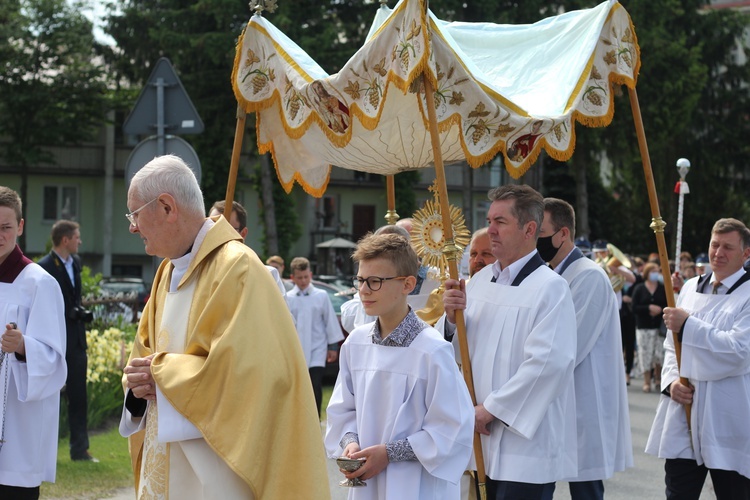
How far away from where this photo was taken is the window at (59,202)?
43.3 m

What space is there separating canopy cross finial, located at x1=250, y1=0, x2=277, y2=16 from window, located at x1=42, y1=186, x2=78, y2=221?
126 ft

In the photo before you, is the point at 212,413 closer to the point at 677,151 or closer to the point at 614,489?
the point at 614,489

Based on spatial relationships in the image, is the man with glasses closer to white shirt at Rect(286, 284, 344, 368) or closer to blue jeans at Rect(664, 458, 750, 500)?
blue jeans at Rect(664, 458, 750, 500)

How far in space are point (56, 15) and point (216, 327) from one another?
35.4m

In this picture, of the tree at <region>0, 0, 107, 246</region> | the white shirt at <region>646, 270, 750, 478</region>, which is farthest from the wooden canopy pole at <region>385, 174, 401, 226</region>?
the tree at <region>0, 0, 107, 246</region>

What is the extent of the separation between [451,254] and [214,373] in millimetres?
2021

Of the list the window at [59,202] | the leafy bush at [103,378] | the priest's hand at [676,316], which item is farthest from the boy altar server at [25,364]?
the window at [59,202]

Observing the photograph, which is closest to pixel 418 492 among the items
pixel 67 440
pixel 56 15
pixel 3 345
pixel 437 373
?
pixel 437 373

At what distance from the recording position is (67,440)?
9.59 meters

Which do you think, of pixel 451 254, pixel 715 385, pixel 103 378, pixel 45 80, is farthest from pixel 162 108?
pixel 45 80

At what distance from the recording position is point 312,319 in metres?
11.9

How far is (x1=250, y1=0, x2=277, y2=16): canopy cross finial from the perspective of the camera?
6293 millimetres

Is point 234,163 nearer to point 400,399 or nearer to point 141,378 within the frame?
point 400,399

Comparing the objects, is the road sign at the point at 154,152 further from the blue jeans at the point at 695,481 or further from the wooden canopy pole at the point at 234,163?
the blue jeans at the point at 695,481
